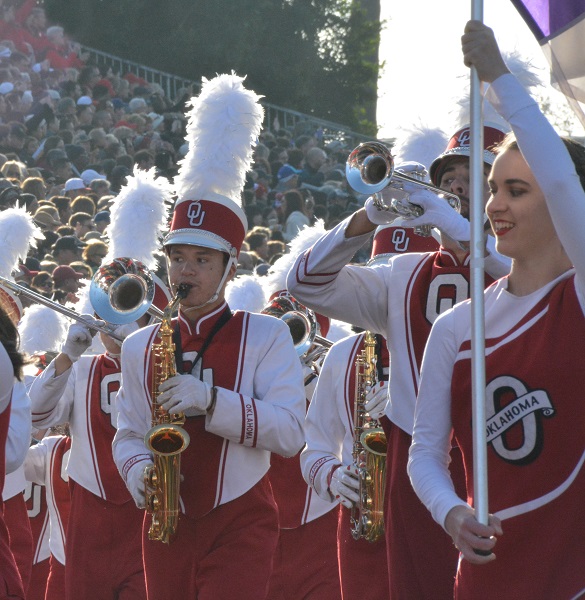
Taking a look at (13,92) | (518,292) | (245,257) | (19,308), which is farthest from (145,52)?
(518,292)

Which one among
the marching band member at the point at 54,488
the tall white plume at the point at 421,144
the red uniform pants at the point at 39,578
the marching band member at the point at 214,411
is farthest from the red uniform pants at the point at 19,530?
the tall white plume at the point at 421,144

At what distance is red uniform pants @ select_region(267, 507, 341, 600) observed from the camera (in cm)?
687

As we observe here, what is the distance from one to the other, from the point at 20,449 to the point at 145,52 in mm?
21866

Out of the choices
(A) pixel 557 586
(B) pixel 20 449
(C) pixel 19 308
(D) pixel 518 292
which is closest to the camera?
(A) pixel 557 586

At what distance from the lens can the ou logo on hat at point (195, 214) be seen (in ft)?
18.8

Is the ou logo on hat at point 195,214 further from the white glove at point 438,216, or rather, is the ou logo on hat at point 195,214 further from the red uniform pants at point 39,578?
the red uniform pants at point 39,578

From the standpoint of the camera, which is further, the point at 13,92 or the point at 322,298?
the point at 13,92

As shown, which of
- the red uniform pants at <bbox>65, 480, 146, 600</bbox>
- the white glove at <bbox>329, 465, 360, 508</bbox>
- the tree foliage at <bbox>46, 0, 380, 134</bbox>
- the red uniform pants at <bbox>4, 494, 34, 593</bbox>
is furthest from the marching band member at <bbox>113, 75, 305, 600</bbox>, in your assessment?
the tree foliage at <bbox>46, 0, 380, 134</bbox>

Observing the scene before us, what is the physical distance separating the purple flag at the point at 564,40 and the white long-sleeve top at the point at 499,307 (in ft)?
1.19

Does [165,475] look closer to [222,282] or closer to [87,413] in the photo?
[222,282]

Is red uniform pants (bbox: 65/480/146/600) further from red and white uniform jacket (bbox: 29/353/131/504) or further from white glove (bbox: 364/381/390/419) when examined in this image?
white glove (bbox: 364/381/390/419)

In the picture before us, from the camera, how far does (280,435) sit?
17.5 feet

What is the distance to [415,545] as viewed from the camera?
4.74 metres

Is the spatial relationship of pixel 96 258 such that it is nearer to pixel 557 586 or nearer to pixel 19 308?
pixel 19 308
